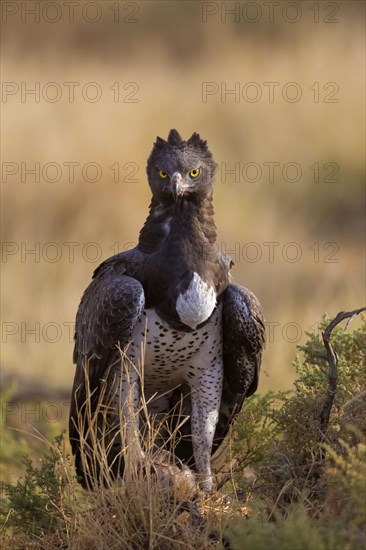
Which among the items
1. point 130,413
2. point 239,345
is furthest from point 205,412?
point 130,413

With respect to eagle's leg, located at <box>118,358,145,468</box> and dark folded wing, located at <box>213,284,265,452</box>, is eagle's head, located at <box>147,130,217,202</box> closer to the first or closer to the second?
dark folded wing, located at <box>213,284,265,452</box>

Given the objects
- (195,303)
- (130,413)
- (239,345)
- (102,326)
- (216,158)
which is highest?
(216,158)

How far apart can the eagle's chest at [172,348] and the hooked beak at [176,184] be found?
623mm

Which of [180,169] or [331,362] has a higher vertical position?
[180,169]

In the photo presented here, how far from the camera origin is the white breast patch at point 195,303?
576 cm

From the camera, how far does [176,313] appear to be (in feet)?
19.0

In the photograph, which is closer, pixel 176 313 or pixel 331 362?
pixel 331 362

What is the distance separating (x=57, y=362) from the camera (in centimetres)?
1130

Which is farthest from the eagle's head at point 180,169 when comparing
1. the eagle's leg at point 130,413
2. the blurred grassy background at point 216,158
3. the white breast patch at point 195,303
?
the blurred grassy background at point 216,158

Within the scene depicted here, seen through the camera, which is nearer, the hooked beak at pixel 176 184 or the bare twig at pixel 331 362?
the bare twig at pixel 331 362

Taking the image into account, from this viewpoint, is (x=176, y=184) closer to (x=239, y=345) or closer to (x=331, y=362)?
(x=239, y=345)

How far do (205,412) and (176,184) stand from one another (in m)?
1.29

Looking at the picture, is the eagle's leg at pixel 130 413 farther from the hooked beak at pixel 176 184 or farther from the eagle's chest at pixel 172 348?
the hooked beak at pixel 176 184

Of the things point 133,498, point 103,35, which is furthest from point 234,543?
point 103,35
